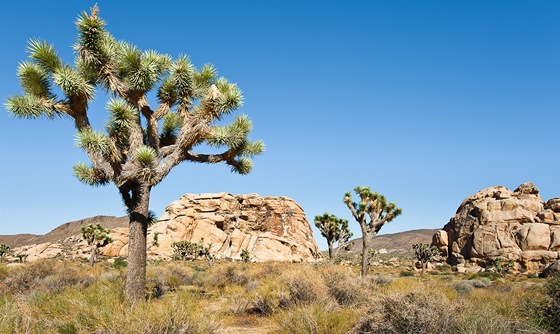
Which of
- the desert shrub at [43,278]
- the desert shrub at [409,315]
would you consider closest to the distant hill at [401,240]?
the desert shrub at [43,278]

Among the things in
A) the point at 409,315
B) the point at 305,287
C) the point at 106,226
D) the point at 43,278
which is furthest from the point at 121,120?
the point at 106,226

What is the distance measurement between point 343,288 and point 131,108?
768 cm

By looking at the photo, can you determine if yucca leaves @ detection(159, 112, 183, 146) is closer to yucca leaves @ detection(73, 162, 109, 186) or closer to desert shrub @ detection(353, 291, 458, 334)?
yucca leaves @ detection(73, 162, 109, 186)

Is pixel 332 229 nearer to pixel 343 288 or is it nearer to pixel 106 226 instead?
pixel 343 288

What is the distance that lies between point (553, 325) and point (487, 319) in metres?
1.85

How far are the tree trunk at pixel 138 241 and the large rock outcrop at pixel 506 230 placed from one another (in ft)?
178

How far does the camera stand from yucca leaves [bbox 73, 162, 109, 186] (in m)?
10.4

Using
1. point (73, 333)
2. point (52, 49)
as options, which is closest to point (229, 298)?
point (73, 333)

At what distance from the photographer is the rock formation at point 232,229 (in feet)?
233

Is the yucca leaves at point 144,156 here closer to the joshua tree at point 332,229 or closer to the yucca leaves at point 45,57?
the yucca leaves at point 45,57

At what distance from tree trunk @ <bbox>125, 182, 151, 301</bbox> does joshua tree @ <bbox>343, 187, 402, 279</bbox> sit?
47.5 feet

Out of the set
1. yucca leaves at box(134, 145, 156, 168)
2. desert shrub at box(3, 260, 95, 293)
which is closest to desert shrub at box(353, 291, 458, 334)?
yucca leaves at box(134, 145, 156, 168)

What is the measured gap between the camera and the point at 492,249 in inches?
2105

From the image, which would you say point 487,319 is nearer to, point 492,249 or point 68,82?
point 68,82
